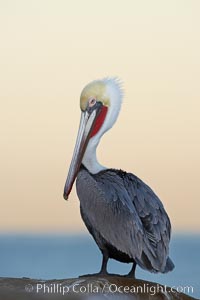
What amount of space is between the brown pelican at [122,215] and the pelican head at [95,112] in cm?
11

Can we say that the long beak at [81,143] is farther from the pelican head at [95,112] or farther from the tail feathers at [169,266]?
the tail feathers at [169,266]

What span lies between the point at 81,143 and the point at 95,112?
12.8 inches

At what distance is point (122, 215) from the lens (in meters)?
5.97

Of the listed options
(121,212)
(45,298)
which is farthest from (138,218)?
(45,298)

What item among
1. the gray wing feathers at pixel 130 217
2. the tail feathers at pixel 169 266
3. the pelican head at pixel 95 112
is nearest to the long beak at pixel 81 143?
the pelican head at pixel 95 112

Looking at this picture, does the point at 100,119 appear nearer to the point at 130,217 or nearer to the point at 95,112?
the point at 95,112

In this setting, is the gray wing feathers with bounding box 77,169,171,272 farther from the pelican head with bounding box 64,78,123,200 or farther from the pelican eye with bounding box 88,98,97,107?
the pelican eye with bounding box 88,98,97,107

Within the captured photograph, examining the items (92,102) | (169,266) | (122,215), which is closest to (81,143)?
(92,102)

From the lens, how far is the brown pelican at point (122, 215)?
5926 mm

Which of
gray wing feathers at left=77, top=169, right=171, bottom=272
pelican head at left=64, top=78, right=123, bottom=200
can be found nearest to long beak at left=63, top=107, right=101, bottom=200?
pelican head at left=64, top=78, right=123, bottom=200

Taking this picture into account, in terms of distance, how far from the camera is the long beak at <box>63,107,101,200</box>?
21.2 feet

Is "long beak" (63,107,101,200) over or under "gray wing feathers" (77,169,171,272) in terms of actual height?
over

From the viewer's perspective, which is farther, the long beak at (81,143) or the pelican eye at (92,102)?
the pelican eye at (92,102)

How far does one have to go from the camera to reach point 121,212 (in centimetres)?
598
